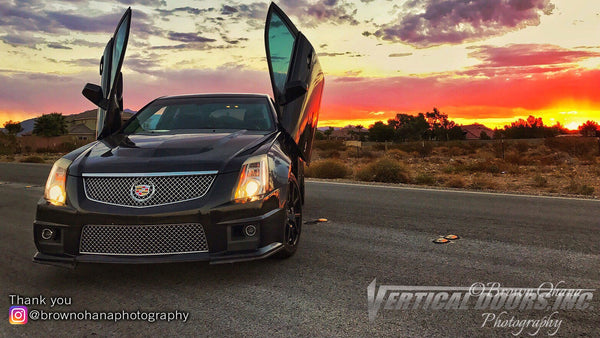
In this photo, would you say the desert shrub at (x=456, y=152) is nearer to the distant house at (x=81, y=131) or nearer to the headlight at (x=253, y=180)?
the headlight at (x=253, y=180)

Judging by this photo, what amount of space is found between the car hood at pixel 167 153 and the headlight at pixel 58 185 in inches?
3.4

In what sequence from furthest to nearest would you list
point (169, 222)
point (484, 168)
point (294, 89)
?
point (484, 168) → point (294, 89) → point (169, 222)

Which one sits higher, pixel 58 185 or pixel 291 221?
pixel 58 185

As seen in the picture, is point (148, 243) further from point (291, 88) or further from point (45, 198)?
point (291, 88)

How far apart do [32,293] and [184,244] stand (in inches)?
48.2

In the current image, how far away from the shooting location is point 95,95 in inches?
205

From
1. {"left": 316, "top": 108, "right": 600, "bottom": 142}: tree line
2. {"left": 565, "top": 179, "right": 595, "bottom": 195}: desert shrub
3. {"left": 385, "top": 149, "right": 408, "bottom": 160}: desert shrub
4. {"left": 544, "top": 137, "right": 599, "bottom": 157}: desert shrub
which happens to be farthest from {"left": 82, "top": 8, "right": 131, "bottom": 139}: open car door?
{"left": 316, "top": 108, "right": 600, "bottom": 142}: tree line

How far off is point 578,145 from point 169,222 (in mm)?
33969

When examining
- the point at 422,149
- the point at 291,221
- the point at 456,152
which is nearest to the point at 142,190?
the point at 291,221

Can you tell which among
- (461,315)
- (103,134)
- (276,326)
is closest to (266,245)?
(276,326)

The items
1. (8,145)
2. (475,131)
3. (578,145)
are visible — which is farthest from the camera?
(475,131)

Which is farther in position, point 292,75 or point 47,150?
point 47,150

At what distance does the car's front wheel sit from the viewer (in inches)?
162

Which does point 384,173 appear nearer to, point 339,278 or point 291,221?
point 291,221
